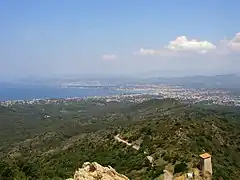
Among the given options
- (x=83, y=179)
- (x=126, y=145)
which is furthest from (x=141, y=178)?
(x=126, y=145)

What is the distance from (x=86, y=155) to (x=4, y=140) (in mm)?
106013

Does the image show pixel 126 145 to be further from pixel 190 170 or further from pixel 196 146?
pixel 190 170

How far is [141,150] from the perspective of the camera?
5050cm

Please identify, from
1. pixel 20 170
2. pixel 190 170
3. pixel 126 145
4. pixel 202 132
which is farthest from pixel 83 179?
pixel 202 132

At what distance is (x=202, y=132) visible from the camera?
5994cm

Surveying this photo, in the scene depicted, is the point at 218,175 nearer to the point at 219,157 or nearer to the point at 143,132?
the point at 219,157

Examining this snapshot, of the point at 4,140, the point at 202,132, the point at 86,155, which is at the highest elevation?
the point at 202,132

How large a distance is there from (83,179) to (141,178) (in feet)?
55.5

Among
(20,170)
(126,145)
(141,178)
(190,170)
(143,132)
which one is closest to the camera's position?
(190,170)

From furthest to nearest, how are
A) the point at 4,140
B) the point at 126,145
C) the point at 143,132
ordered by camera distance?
the point at 4,140 → the point at 143,132 → the point at 126,145

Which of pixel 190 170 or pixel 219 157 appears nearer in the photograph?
pixel 190 170

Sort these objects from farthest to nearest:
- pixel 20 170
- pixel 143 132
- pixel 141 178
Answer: pixel 143 132 < pixel 20 170 < pixel 141 178

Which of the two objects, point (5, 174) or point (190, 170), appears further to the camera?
point (5, 174)

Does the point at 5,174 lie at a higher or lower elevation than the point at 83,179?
lower
